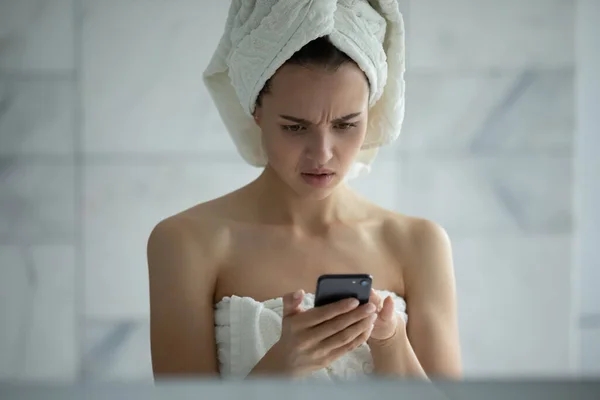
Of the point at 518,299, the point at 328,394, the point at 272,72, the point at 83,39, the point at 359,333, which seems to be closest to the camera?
the point at 328,394

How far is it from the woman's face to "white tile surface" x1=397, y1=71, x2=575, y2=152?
0.77 m

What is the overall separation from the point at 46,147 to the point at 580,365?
1363mm

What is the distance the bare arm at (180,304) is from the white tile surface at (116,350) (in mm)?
767

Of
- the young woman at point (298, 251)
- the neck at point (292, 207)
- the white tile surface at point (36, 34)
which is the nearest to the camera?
the young woman at point (298, 251)

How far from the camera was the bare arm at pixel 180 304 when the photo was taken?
1013mm

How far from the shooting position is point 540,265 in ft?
6.17

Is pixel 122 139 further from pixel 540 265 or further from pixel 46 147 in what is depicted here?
pixel 540 265

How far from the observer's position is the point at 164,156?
1746 mm

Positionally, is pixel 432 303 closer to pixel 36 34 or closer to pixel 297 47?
pixel 297 47

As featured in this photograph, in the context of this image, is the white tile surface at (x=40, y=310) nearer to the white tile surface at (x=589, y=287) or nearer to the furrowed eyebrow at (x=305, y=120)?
the furrowed eyebrow at (x=305, y=120)

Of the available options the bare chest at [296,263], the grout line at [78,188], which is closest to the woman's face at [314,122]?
the bare chest at [296,263]

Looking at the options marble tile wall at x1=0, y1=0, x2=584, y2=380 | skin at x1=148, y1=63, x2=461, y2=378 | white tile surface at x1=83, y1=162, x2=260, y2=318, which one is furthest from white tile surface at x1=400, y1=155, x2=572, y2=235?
skin at x1=148, y1=63, x2=461, y2=378

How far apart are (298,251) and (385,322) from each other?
221mm

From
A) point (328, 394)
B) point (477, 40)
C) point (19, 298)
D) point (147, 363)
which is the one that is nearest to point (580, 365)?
point (477, 40)
